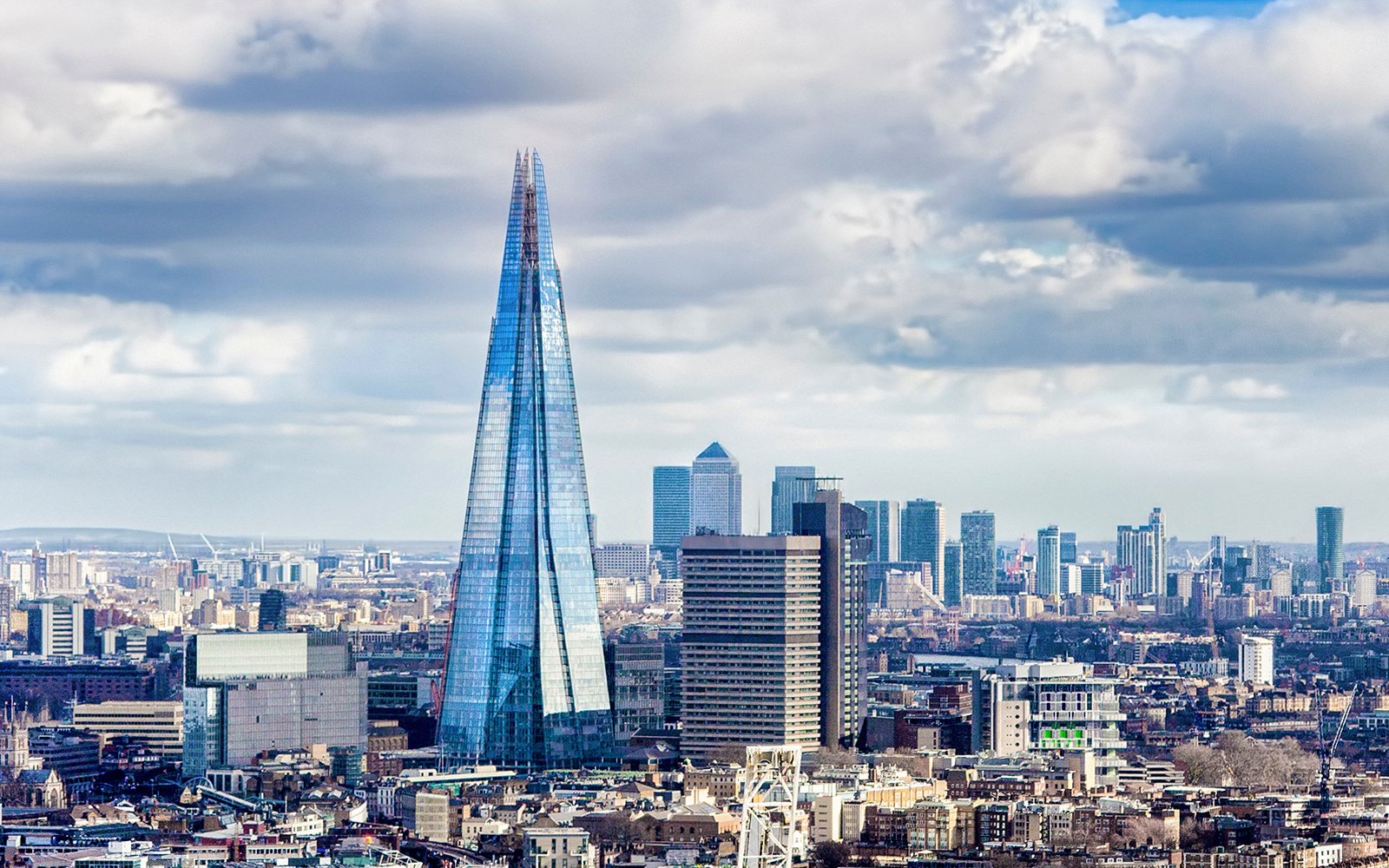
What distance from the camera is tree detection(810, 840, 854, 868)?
8988cm

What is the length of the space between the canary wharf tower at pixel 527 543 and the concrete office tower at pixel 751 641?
19.3 ft

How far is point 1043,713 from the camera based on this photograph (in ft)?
445

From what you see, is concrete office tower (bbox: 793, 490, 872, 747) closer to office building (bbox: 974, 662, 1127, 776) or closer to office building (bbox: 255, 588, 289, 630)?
office building (bbox: 974, 662, 1127, 776)

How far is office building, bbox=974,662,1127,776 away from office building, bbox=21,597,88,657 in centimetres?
6584

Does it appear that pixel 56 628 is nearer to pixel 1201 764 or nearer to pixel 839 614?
pixel 839 614

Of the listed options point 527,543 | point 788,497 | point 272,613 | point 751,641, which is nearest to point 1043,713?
point 751,641

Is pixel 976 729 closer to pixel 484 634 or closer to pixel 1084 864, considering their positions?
pixel 484 634

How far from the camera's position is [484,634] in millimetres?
125062

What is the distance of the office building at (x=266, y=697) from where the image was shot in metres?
124

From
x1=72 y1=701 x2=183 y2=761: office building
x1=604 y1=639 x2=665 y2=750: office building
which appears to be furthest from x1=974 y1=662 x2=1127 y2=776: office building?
x1=72 y1=701 x2=183 y2=761: office building

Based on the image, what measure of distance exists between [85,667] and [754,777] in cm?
10968

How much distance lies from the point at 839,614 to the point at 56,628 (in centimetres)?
7127

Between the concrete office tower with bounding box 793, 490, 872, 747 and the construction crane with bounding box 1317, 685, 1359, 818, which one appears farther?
the concrete office tower with bounding box 793, 490, 872, 747

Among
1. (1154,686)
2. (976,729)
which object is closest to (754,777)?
(976,729)
